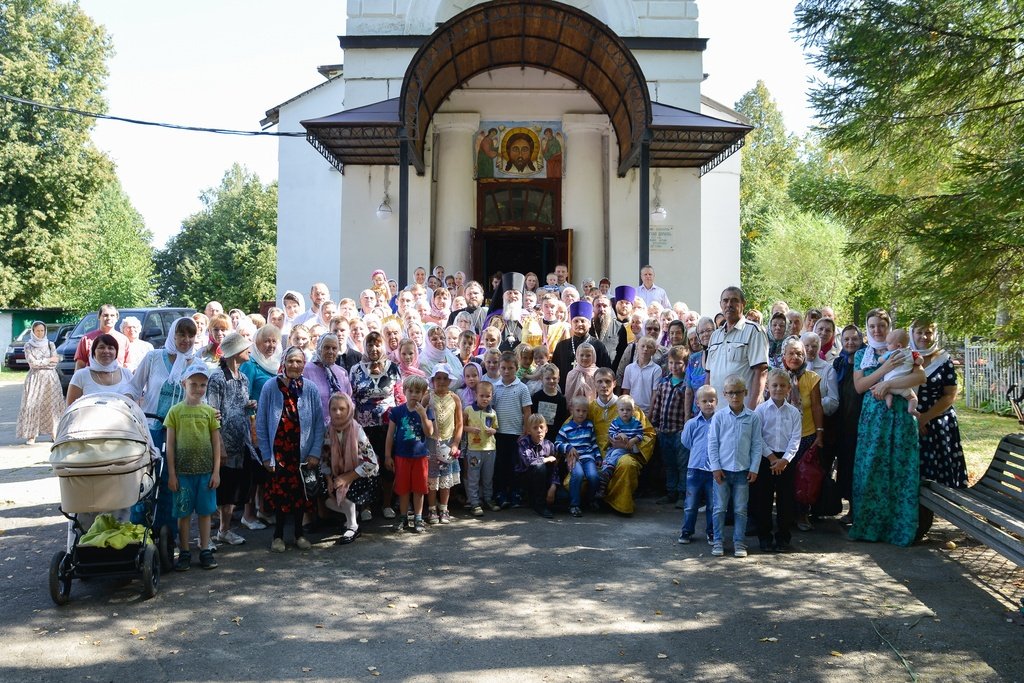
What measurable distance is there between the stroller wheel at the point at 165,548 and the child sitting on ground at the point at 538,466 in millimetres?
3408

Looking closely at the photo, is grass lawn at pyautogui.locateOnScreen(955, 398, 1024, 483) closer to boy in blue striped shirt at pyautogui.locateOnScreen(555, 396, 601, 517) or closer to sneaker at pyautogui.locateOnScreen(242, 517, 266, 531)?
boy in blue striped shirt at pyautogui.locateOnScreen(555, 396, 601, 517)

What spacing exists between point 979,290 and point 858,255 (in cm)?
102

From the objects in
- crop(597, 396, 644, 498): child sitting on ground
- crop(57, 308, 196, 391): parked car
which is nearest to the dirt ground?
crop(597, 396, 644, 498): child sitting on ground

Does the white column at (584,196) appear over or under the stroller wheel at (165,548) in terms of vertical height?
over

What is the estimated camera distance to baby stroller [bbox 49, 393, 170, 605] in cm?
561

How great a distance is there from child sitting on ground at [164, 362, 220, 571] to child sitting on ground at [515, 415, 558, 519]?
121 inches

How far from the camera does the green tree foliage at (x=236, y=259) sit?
59.1 metres

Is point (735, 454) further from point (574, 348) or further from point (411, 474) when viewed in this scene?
point (574, 348)

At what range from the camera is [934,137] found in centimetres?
769

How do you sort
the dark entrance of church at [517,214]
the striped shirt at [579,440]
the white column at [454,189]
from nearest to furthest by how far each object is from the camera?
the striped shirt at [579,440], the white column at [454,189], the dark entrance of church at [517,214]

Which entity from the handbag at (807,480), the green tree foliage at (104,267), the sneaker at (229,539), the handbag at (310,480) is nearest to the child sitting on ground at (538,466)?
the handbag at (310,480)

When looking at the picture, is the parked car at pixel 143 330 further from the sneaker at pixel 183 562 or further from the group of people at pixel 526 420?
the sneaker at pixel 183 562

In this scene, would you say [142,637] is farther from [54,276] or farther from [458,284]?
[54,276]

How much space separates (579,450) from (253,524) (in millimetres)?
3245
